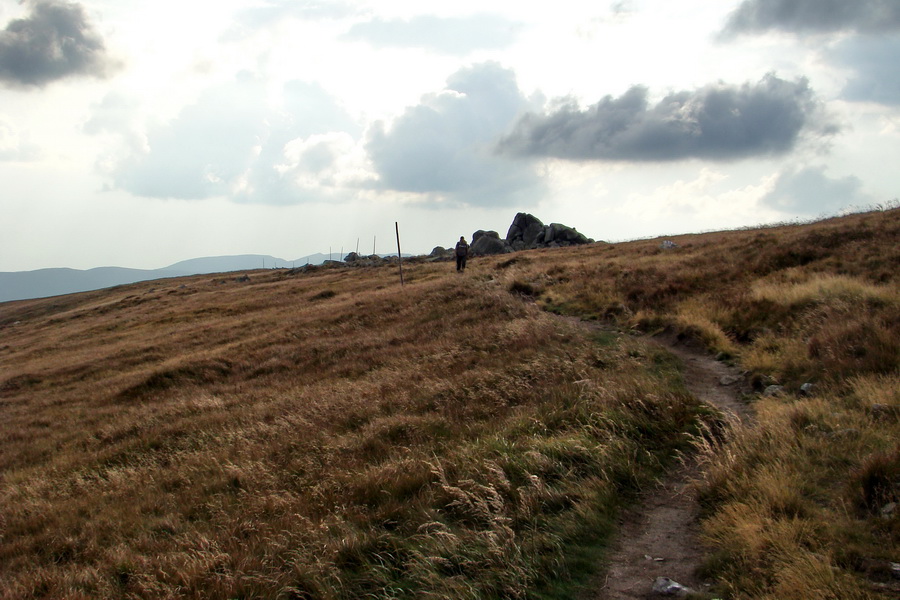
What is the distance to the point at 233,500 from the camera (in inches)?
323

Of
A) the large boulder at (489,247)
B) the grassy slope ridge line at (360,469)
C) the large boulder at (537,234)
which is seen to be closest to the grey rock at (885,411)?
the grassy slope ridge line at (360,469)

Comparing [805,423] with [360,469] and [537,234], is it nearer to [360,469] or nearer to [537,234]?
[360,469]

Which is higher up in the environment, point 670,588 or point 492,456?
point 492,456

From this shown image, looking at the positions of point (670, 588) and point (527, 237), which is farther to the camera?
point (527, 237)

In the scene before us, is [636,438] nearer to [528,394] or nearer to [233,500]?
[528,394]

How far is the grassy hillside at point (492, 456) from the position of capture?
4.91 meters

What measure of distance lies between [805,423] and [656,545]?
293cm

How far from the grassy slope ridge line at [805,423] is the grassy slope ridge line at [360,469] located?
125 centimetres

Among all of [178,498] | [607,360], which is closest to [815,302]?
[607,360]

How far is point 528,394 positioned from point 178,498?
254 inches

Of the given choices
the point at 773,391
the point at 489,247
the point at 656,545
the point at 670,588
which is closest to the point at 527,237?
the point at 489,247

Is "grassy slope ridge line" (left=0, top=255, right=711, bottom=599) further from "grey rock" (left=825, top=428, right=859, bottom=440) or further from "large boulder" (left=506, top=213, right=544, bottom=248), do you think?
"large boulder" (left=506, top=213, right=544, bottom=248)

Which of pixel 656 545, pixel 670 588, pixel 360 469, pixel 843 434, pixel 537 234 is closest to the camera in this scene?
pixel 670 588

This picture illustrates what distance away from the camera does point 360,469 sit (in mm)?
8055
